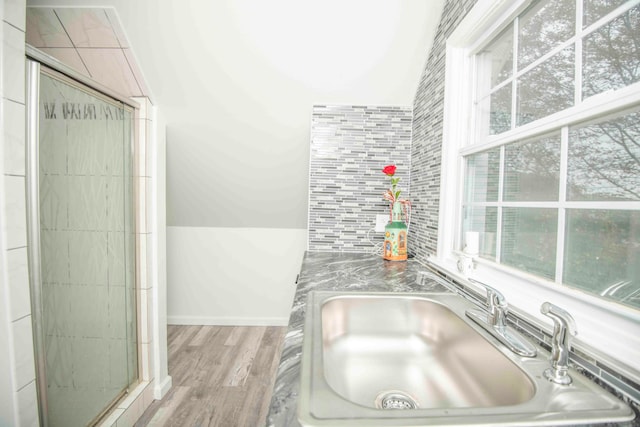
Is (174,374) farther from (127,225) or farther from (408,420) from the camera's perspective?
(408,420)

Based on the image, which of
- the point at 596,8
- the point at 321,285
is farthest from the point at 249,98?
the point at 596,8

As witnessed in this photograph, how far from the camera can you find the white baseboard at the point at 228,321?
A: 2762mm

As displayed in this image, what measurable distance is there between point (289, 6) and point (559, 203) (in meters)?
1.50

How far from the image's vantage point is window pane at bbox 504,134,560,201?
2.80 feet

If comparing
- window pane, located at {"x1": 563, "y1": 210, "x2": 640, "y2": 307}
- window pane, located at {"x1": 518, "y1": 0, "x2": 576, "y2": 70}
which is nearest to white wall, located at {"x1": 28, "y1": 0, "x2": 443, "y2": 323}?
window pane, located at {"x1": 518, "y1": 0, "x2": 576, "y2": 70}

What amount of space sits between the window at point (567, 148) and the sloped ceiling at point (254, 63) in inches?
24.4

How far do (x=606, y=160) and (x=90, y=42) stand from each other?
241 cm

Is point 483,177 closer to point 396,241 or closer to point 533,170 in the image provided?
point 533,170

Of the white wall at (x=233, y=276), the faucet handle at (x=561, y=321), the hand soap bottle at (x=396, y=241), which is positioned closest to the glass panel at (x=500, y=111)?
the hand soap bottle at (x=396, y=241)

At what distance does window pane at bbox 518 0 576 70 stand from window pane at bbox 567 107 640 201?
32 cm

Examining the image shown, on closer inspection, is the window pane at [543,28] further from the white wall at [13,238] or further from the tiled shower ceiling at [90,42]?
A: the tiled shower ceiling at [90,42]

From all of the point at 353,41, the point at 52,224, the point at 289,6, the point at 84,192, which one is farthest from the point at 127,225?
the point at 353,41

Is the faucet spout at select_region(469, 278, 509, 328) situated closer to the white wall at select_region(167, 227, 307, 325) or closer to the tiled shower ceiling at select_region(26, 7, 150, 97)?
the tiled shower ceiling at select_region(26, 7, 150, 97)

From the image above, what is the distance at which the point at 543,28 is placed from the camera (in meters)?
0.92
